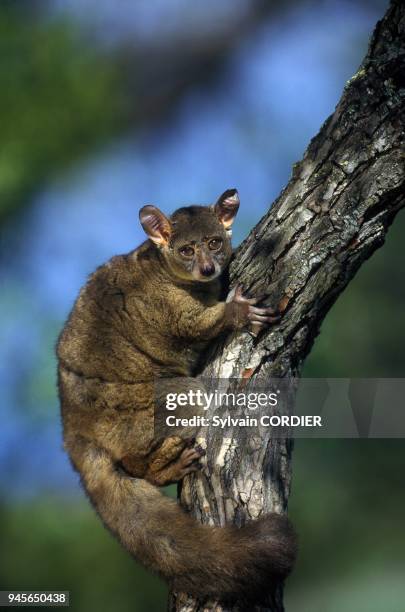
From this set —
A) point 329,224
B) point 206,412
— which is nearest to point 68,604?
point 206,412

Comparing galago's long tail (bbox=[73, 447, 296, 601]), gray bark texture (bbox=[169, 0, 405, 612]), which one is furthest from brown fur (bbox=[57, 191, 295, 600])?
gray bark texture (bbox=[169, 0, 405, 612])

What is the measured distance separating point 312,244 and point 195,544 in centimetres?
144

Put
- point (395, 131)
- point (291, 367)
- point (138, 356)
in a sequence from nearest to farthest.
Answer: point (395, 131)
point (291, 367)
point (138, 356)

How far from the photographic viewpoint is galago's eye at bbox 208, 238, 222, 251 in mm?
4656

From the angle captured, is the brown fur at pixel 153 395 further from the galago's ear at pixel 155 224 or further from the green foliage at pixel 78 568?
the green foliage at pixel 78 568

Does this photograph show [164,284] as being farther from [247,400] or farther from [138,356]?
[247,400]

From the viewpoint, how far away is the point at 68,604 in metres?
8.25

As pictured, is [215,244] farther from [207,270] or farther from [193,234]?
[207,270]

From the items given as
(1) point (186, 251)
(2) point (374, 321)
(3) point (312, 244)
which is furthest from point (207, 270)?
(2) point (374, 321)

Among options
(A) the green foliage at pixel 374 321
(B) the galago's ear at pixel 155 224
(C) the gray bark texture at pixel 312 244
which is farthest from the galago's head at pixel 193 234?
(A) the green foliage at pixel 374 321

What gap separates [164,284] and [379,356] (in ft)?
19.1

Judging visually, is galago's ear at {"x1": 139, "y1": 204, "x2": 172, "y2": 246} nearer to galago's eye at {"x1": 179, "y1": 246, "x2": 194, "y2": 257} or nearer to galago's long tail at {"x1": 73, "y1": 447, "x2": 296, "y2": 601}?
galago's eye at {"x1": 179, "y1": 246, "x2": 194, "y2": 257}

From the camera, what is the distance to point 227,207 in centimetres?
486

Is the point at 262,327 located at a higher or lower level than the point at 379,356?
lower
